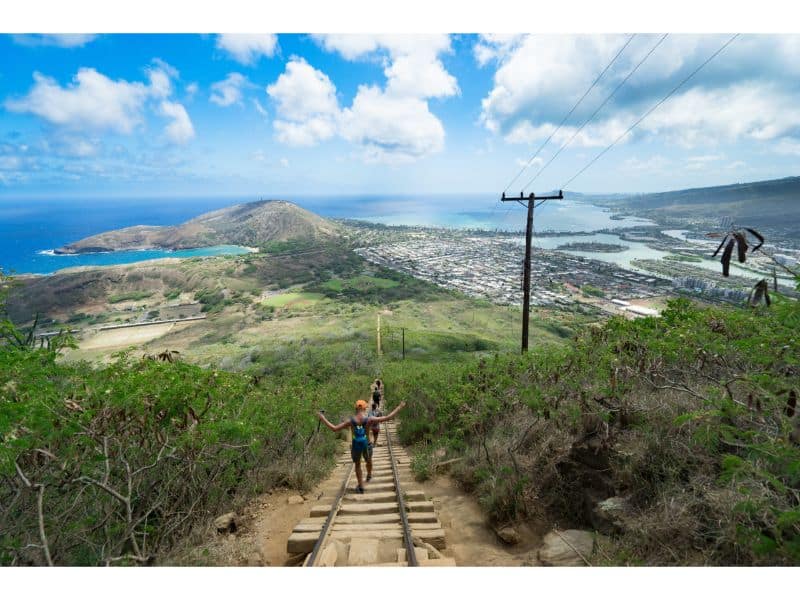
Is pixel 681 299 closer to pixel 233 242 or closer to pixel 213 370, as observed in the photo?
pixel 213 370

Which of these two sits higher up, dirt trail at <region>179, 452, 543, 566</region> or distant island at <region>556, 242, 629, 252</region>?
dirt trail at <region>179, 452, 543, 566</region>

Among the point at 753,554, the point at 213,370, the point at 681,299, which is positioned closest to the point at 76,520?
the point at 213,370

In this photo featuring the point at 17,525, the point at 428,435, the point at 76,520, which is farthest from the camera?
the point at 428,435

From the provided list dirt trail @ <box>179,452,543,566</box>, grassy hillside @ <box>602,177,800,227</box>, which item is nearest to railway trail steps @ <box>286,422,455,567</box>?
dirt trail @ <box>179,452,543,566</box>

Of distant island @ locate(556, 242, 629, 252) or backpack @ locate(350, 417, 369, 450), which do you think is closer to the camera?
backpack @ locate(350, 417, 369, 450)

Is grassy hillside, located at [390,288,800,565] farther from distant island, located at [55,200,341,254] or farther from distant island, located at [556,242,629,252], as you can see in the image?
distant island, located at [55,200,341,254]

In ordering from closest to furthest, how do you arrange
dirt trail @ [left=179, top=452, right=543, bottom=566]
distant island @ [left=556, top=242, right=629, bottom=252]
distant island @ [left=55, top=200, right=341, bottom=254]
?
dirt trail @ [left=179, top=452, right=543, bottom=566] → distant island @ [left=556, top=242, right=629, bottom=252] → distant island @ [left=55, top=200, right=341, bottom=254]

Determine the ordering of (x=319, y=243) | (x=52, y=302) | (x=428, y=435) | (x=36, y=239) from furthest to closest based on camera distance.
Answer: (x=36, y=239) < (x=319, y=243) < (x=52, y=302) < (x=428, y=435)
